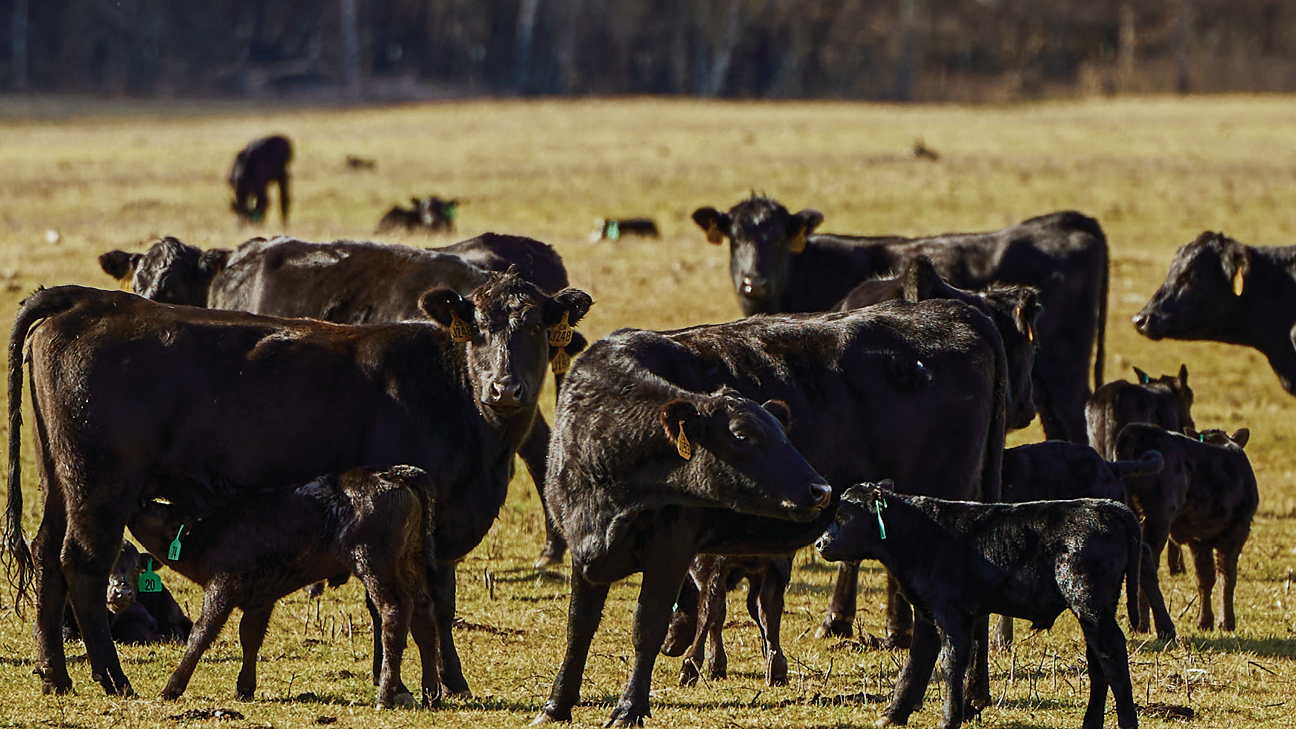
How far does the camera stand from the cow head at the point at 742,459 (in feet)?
21.8

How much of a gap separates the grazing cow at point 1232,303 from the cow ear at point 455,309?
291 inches

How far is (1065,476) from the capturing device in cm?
942

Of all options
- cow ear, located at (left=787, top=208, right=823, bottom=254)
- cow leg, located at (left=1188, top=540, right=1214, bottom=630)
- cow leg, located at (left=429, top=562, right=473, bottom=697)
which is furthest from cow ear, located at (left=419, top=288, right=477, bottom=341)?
cow ear, located at (left=787, top=208, right=823, bottom=254)

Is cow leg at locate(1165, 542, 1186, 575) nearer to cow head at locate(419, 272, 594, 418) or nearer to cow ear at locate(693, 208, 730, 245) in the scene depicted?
cow ear at locate(693, 208, 730, 245)

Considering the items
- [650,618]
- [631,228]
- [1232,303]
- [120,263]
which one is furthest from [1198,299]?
[631,228]

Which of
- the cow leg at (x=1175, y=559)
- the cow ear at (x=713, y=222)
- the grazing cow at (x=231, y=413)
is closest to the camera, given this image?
the grazing cow at (x=231, y=413)

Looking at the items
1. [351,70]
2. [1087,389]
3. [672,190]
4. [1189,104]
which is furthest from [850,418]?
[351,70]

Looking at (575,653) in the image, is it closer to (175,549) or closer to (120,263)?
(175,549)

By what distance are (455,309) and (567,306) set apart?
1.85 ft

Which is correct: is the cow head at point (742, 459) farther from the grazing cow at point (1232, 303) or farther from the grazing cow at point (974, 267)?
the grazing cow at point (1232, 303)

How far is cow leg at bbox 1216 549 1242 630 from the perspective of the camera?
1002 cm

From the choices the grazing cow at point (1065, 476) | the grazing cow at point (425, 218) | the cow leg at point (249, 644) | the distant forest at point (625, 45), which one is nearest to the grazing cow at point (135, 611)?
the cow leg at point (249, 644)

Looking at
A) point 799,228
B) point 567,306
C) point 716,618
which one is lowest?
point 716,618

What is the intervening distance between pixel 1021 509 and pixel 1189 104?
2258 inches
